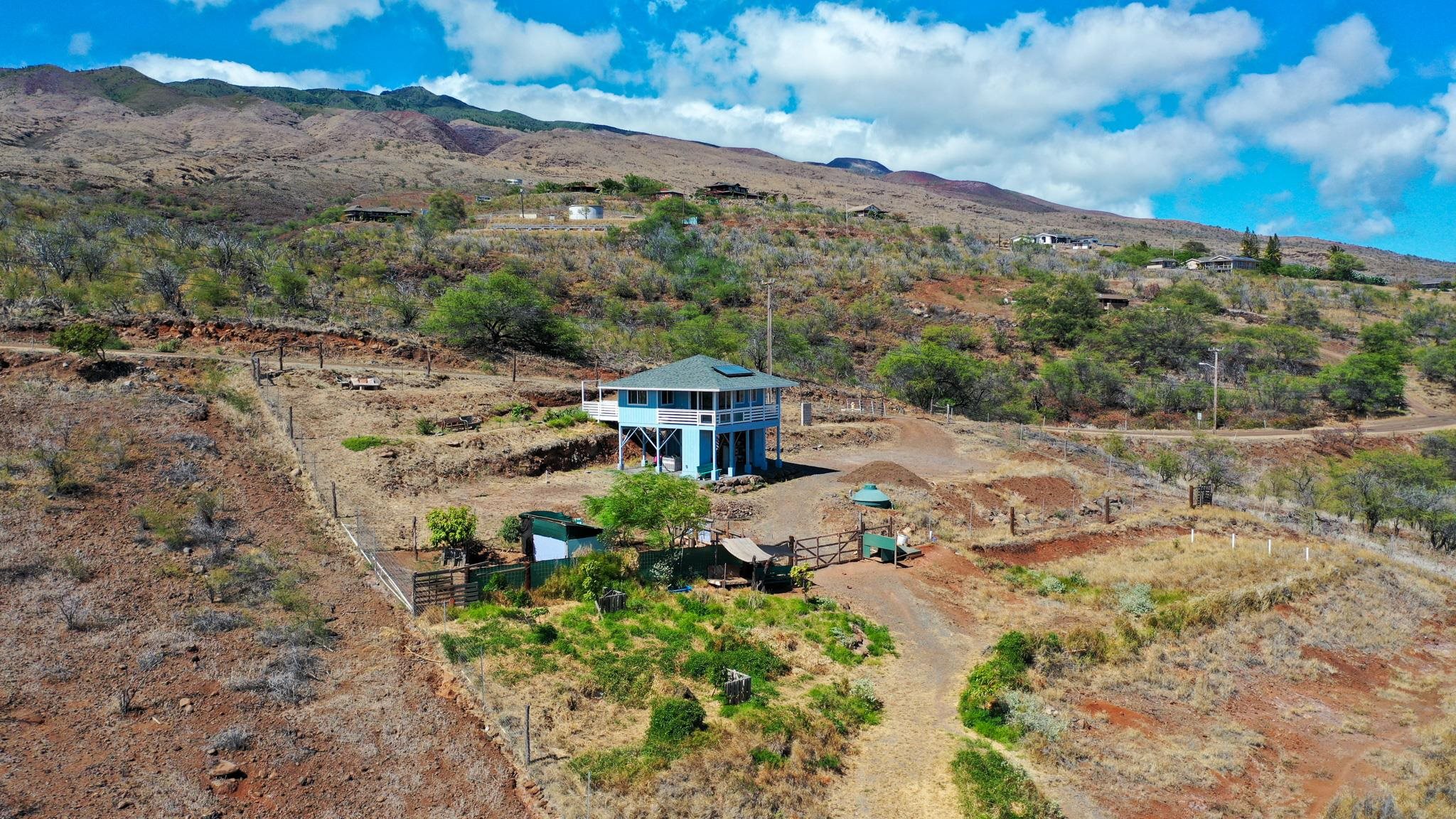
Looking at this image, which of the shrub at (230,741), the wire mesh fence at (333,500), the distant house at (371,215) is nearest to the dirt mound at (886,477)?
the wire mesh fence at (333,500)

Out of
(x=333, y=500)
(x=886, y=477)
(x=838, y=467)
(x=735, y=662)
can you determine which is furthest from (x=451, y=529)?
(x=838, y=467)

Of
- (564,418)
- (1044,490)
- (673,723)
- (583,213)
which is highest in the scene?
(583,213)

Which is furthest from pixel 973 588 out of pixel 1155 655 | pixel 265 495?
pixel 265 495

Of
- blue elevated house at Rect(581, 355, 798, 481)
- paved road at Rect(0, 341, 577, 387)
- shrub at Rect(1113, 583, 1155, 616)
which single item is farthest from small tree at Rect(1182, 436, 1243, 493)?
paved road at Rect(0, 341, 577, 387)

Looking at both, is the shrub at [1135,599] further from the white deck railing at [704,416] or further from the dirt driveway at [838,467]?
the white deck railing at [704,416]

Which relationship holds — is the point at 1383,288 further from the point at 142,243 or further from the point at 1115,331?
the point at 142,243

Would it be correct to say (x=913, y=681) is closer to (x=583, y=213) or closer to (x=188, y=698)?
(x=188, y=698)
